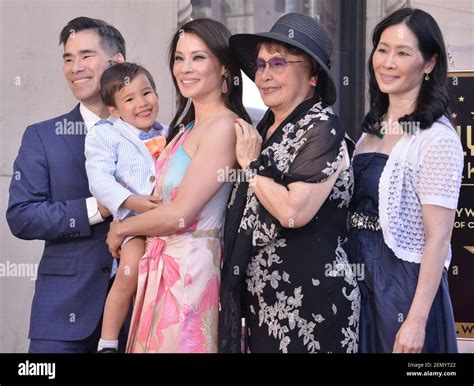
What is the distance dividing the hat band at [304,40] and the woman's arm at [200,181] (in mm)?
387

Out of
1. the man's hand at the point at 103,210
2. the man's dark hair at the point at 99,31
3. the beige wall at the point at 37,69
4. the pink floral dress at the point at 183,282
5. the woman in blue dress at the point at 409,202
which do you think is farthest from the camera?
the beige wall at the point at 37,69

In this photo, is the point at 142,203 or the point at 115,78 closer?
the point at 142,203

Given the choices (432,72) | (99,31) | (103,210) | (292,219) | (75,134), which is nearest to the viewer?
(292,219)

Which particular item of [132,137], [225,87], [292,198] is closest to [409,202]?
[292,198]

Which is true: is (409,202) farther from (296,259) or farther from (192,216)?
(192,216)

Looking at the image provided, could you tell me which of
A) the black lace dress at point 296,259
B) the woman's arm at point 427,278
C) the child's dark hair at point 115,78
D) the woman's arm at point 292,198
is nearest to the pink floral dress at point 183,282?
the black lace dress at point 296,259

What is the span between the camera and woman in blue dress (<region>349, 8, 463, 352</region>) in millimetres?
3357

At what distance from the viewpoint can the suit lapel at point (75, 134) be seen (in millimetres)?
3930

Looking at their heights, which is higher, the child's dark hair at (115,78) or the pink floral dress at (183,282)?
the child's dark hair at (115,78)

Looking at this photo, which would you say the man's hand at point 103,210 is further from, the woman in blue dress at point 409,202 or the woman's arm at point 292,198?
the woman in blue dress at point 409,202

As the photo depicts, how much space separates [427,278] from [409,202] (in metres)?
0.29

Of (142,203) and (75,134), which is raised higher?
(75,134)

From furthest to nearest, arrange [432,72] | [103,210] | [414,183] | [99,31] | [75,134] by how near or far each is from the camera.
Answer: [99,31] < [75,134] < [103,210] < [432,72] < [414,183]

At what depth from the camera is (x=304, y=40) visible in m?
3.43
